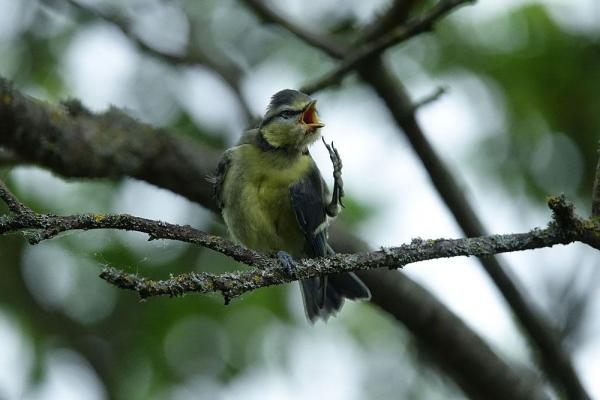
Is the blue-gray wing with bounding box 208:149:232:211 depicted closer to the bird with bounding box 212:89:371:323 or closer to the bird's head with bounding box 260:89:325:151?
the bird with bounding box 212:89:371:323

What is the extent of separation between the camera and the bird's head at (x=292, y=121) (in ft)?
15.9

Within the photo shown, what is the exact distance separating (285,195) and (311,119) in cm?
57

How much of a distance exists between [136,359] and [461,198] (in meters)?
2.84

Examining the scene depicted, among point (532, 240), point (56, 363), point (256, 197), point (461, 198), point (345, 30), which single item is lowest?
point (532, 240)

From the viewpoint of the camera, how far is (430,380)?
629cm

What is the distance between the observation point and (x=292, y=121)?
4.91 meters

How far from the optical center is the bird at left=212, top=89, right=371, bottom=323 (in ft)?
15.1

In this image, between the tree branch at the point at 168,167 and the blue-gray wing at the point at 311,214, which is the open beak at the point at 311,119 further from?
the tree branch at the point at 168,167

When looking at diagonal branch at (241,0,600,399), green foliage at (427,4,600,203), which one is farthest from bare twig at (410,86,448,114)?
green foliage at (427,4,600,203)

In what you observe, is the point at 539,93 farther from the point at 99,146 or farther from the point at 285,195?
the point at 99,146

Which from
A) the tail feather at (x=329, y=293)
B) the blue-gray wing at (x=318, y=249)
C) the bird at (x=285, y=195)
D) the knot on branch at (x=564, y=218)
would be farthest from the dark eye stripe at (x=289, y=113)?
the knot on branch at (x=564, y=218)

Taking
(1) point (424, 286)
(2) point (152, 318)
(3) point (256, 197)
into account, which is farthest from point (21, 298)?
(1) point (424, 286)

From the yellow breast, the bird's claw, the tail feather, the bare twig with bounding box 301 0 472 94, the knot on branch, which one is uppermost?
the bare twig with bounding box 301 0 472 94

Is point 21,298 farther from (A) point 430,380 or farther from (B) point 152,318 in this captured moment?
(A) point 430,380
